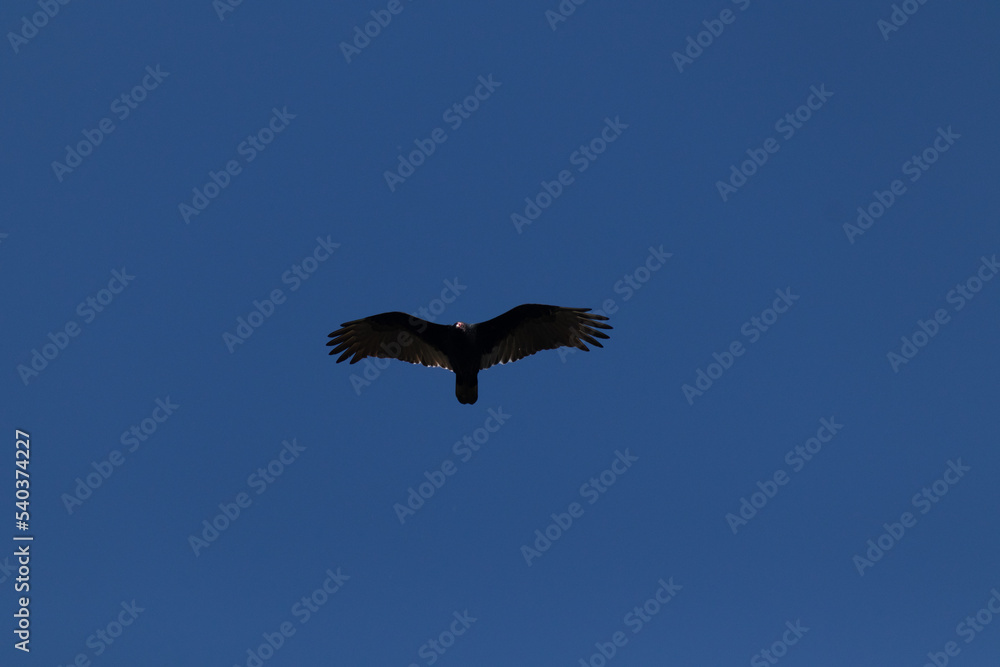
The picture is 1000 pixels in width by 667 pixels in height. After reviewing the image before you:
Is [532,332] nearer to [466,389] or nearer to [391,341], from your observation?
[466,389]

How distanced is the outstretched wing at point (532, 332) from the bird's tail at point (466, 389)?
1.57 ft

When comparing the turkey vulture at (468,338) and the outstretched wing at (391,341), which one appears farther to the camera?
the outstretched wing at (391,341)

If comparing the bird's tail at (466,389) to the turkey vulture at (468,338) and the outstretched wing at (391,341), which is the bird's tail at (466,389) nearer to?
the turkey vulture at (468,338)

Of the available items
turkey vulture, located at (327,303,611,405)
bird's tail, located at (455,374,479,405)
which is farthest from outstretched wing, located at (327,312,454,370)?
bird's tail, located at (455,374,479,405)

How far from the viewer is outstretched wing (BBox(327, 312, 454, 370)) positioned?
43.1 feet

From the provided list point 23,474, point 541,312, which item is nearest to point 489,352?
point 541,312

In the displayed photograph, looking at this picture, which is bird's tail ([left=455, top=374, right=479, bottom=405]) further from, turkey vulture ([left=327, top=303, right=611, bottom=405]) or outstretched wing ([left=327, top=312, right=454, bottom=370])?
outstretched wing ([left=327, top=312, right=454, bottom=370])

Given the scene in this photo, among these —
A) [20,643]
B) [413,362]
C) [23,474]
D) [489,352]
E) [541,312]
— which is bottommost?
[20,643]

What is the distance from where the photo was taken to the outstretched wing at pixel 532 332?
1267 cm

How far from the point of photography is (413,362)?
44.5 feet

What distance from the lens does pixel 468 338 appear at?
12547 millimetres

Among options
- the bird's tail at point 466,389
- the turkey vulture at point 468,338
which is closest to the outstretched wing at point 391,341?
the turkey vulture at point 468,338

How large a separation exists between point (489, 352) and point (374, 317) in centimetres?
270

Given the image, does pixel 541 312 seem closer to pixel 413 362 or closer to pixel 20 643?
pixel 413 362
